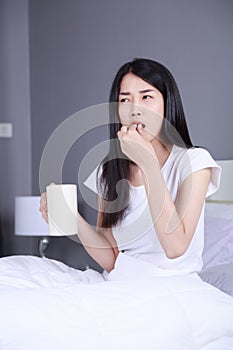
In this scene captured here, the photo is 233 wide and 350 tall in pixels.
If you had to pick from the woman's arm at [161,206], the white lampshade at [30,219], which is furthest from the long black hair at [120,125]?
the white lampshade at [30,219]

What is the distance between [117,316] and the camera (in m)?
0.94

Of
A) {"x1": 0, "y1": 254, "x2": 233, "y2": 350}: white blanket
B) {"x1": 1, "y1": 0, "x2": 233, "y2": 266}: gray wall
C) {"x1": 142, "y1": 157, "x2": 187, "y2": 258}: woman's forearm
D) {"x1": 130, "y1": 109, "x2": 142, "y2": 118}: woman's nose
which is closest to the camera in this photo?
{"x1": 0, "y1": 254, "x2": 233, "y2": 350}: white blanket

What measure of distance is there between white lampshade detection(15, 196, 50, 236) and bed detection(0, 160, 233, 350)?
1.56 m

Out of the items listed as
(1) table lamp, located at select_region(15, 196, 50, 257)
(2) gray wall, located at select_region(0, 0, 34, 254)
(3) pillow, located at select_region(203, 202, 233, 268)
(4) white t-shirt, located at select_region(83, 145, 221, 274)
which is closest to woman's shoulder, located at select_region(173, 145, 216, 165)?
(4) white t-shirt, located at select_region(83, 145, 221, 274)

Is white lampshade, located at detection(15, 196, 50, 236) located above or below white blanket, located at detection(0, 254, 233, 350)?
below

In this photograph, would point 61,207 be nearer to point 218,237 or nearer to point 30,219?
point 218,237

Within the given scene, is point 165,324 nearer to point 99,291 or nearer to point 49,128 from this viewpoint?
point 99,291

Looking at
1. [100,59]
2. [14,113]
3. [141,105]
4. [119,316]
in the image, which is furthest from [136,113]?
[14,113]

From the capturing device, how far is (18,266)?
1.32 metres

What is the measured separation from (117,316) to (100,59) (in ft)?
6.73

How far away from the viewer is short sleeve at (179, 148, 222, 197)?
50.4 inches

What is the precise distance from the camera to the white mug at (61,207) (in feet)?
4.06

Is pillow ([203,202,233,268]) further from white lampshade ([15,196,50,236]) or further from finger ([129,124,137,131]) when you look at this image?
white lampshade ([15,196,50,236])

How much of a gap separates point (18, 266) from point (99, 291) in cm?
39
